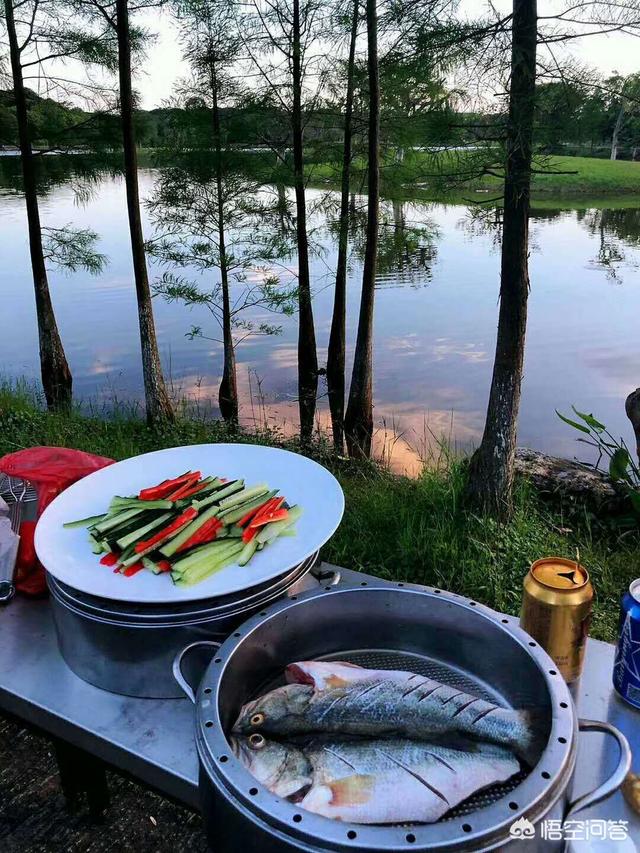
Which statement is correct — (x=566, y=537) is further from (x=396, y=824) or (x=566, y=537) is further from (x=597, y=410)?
(x=597, y=410)

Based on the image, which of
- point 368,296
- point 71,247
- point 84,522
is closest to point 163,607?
point 84,522

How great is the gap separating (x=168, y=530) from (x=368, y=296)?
856cm

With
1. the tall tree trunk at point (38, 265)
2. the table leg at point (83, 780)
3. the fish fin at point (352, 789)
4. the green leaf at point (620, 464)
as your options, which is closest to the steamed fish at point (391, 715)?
the fish fin at point (352, 789)

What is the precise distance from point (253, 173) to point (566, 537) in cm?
904

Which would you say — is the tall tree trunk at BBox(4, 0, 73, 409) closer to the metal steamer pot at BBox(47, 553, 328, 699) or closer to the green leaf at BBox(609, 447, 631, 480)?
the green leaf at BBox(609, 447, 631, 480)

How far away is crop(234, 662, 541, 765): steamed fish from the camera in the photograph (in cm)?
131

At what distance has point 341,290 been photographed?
11.9 m

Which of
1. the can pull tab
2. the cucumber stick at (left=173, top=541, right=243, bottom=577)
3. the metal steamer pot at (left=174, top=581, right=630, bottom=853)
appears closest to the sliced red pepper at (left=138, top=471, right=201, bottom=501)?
the cucumber stick at (left=173, top=541, right=243, bottom=577)

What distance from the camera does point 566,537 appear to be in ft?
14.4

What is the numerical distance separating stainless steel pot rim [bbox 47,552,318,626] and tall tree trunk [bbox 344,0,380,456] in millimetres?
6979

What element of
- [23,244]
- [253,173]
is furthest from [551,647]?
[23,244]

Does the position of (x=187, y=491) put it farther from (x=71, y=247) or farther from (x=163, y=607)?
(x=71, y=247)

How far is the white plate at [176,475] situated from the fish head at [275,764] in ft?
1.18

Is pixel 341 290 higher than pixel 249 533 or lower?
lower
